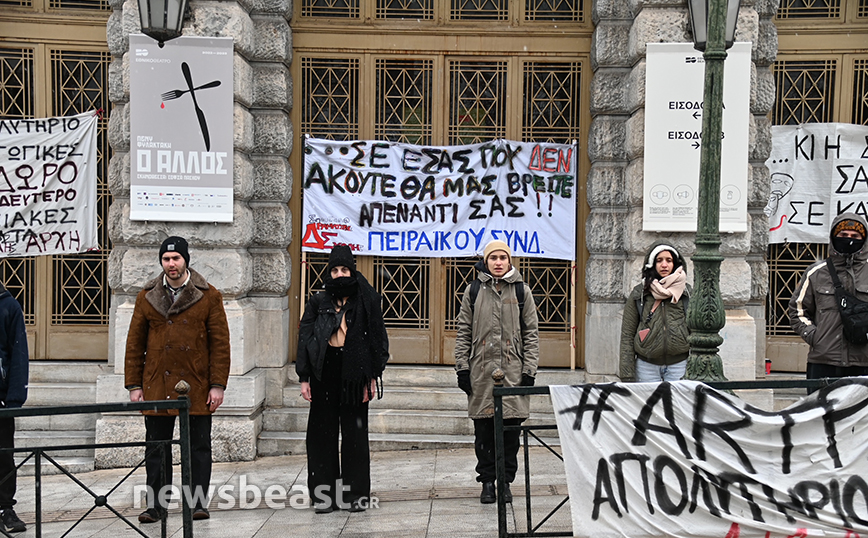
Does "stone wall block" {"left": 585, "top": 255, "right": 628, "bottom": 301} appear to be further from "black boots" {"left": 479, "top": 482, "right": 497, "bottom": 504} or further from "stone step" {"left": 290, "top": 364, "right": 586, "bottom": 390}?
"black boots" {"left": 479, "top": 482, "right": 497, "bottom": 504}

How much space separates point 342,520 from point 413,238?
11.8ft

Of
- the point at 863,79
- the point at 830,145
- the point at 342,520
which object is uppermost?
the point at 863,79

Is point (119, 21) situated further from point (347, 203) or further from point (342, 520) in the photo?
point (342, 520)

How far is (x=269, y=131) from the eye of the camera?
870cm

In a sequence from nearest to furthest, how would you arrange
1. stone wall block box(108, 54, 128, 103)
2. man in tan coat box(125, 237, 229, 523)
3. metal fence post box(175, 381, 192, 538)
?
metal fence post box(175, 381, 192, 538) → man in tan coat box(125, 237, 229, 523) → stone wall block box(108, 54, 128, 103)

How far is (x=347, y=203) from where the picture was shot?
8.95 m

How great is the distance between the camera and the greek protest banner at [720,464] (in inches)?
197

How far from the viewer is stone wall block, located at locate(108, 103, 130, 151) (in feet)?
26.7

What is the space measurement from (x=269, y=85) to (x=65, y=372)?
3672mm

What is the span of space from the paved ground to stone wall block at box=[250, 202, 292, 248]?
86.8 inches

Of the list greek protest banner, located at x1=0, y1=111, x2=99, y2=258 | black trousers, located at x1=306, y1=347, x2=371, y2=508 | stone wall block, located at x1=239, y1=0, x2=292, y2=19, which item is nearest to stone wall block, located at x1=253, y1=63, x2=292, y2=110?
stone wall block, located at x1=239, y1=0, x2=292, y2=19

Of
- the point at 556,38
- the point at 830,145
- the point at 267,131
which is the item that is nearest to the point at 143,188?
the point at 267,131

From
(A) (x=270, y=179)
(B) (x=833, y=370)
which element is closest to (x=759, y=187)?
(B) (x=833, y=370)

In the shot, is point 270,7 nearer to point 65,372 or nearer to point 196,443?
point 65,372
